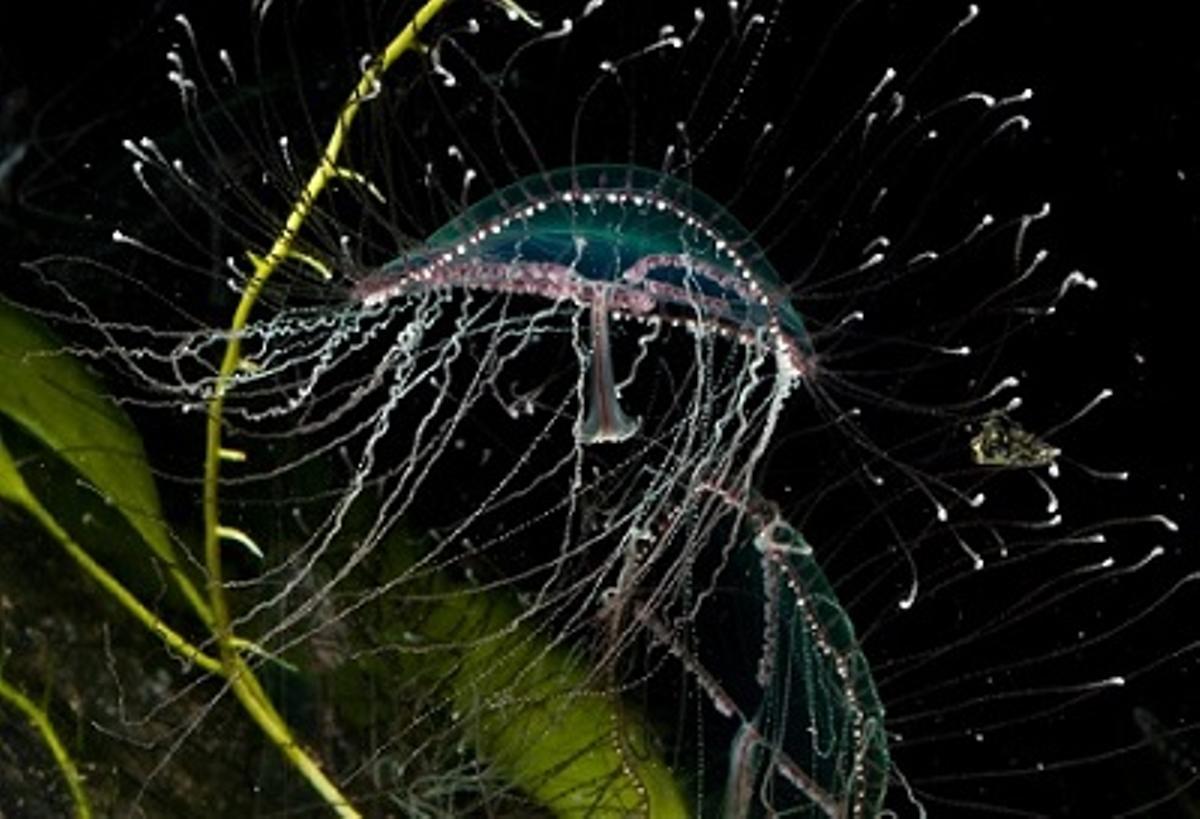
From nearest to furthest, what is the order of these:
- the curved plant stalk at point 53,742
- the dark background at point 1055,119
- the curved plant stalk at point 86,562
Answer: the curved plant stalk at point 53,742
the curved plant stalk at point 86,562
the dark background at point 1055,119

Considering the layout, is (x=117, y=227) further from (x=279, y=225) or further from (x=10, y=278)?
(x=279, y=225)

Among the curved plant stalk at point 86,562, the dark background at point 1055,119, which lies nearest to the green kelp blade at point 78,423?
the curved plant stalk at point 86,562

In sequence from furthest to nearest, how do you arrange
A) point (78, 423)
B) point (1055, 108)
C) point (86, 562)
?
point (1055, 108) < point (78, 423) < point (86, 562)

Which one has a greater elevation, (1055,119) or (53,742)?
(1055,119)

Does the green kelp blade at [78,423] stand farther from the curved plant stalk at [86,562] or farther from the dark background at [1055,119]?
the dark background at [1055,119]

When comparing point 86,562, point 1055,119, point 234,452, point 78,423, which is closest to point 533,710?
point 234,452

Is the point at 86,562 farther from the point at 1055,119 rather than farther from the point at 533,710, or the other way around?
the point at 1055,119
